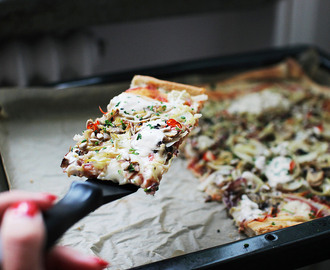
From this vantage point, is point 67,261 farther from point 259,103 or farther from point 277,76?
point 277,76

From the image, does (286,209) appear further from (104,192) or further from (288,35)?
(288,35)

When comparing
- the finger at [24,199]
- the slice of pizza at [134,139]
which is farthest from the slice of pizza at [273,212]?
the finger at [24,199]

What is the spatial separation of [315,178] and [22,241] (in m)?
0.83

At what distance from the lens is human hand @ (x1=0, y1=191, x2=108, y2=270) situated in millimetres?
465

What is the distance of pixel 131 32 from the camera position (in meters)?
1.97

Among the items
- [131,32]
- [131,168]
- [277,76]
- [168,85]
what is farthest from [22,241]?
[131,32]

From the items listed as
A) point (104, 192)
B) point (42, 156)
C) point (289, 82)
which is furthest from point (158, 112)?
point (289, 82)

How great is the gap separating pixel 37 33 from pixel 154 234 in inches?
44.3

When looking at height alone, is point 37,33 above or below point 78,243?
above

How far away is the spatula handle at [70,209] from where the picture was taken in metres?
0.53

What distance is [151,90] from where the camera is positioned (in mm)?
913

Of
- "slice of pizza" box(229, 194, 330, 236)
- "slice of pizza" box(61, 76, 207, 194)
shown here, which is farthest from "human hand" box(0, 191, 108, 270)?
"slice of pizza" box(229, 194, 330, 236)

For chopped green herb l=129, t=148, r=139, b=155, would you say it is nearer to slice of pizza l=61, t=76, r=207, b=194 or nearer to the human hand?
slice of pizza l=61, t=76, r=207, b=194

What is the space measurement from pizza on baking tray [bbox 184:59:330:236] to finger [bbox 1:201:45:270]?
0.52 m
